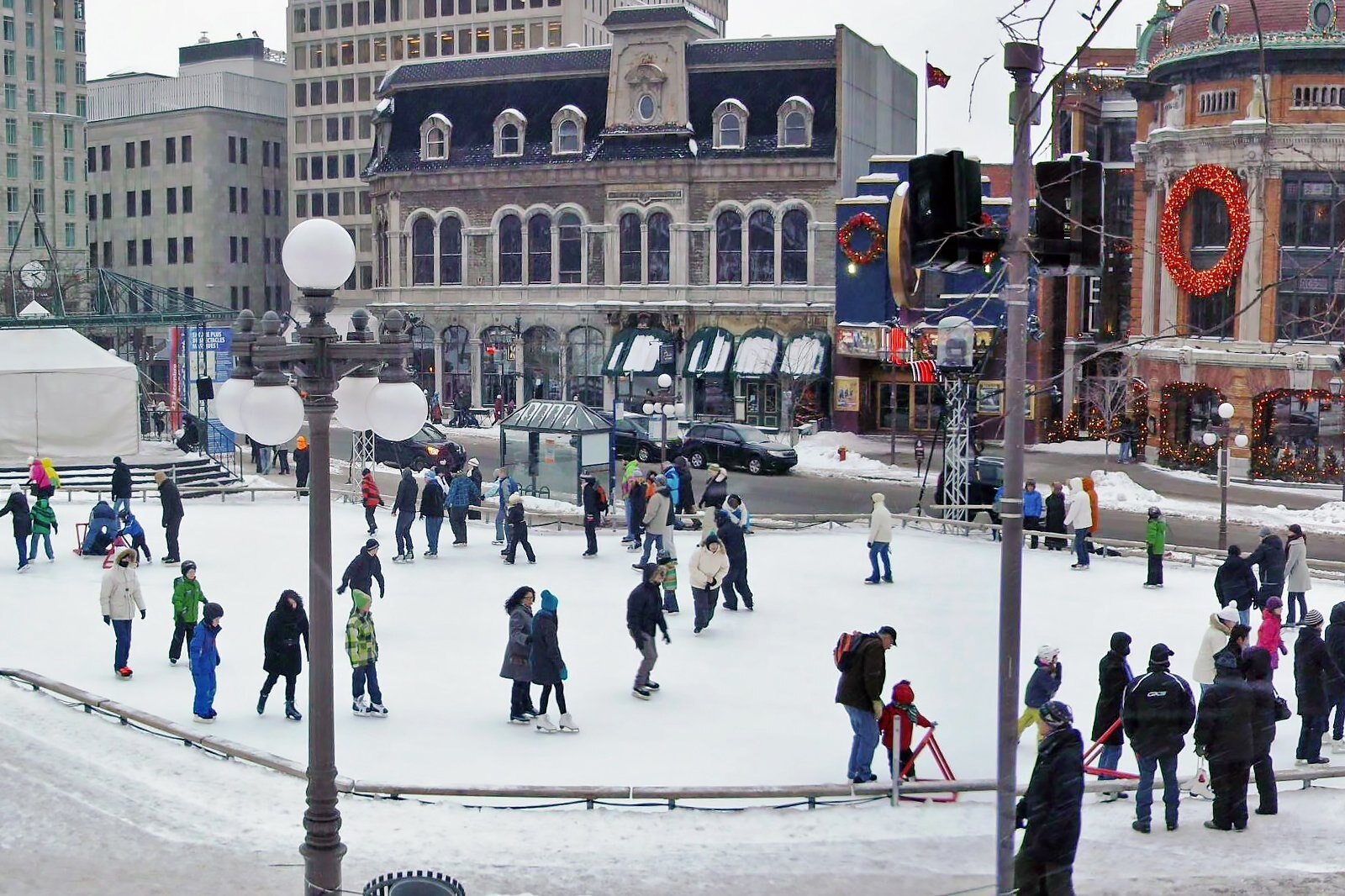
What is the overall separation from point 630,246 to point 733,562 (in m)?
35.5

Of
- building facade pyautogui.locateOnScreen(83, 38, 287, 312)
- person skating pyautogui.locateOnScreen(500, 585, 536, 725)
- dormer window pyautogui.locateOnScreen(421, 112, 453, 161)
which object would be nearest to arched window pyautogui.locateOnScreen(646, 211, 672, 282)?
dormer window pyautogui.locateOnScreen(421, 112, 453, 161)

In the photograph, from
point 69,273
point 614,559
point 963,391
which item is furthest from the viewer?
point 69,273

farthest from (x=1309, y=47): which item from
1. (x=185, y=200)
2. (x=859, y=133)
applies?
(x=185, y=200)

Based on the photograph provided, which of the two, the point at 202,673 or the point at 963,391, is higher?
the point at 963,391

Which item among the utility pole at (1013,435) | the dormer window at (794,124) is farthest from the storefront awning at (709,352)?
the utility pole at (1013,435)

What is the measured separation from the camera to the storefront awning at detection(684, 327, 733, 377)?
174 feet

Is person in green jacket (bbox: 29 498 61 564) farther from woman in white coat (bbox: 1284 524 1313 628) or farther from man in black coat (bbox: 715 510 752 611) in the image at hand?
woman in white coat (bbox: 1284 524 1313 628)

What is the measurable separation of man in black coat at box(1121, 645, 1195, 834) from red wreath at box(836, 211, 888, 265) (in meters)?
37.8

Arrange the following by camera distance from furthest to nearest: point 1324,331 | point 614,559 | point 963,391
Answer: point 963,391
point 614,559
point 1324,331

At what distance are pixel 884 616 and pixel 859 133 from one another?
3632 centimetres

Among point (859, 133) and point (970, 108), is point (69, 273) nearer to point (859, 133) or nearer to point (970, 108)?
point (859, 133)

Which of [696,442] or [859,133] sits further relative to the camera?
[859,133]

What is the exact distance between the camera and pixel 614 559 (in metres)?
25.6

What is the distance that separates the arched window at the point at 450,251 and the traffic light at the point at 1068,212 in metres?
51.5
